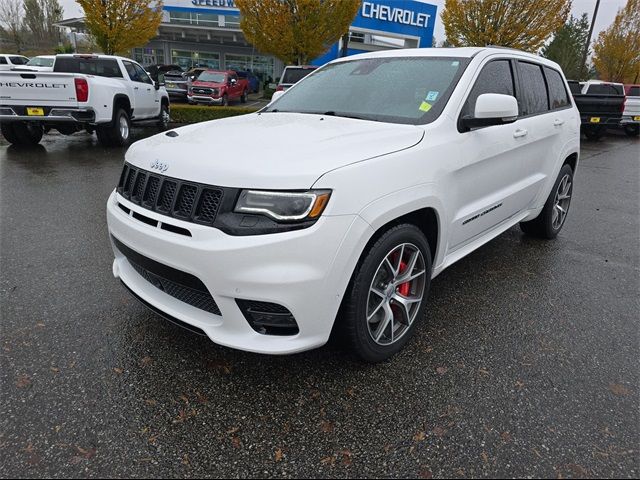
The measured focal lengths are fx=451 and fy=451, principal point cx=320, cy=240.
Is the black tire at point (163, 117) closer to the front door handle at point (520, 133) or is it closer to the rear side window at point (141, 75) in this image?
the rear side window at point (141, 75)

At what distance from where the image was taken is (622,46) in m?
29.8

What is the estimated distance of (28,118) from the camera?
843cm

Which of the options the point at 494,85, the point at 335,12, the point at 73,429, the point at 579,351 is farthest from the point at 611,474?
the point at 335,12

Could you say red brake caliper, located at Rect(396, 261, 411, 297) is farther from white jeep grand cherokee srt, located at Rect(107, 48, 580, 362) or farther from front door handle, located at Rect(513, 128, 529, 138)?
front door handle, located at Rect(513, 128, 529, 138)

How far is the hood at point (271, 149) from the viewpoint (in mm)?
2090

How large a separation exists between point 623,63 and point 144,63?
116 ft

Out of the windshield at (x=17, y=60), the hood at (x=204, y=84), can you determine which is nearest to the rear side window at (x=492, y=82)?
the hood at (x=204, y=84)

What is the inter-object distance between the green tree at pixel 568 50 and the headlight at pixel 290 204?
33.8m

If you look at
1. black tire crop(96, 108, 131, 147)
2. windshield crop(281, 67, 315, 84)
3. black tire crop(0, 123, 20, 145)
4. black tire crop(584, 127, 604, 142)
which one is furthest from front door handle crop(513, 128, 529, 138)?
black tire crop(584, 127, 604, 142)

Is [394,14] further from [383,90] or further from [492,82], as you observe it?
[383,90]

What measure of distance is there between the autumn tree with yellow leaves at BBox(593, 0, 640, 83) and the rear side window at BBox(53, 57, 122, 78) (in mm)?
32392

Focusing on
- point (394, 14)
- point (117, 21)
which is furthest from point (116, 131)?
point (394, 14)

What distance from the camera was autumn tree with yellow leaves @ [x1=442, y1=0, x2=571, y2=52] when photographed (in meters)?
19.6

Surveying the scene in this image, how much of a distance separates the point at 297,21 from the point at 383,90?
64.6ft
